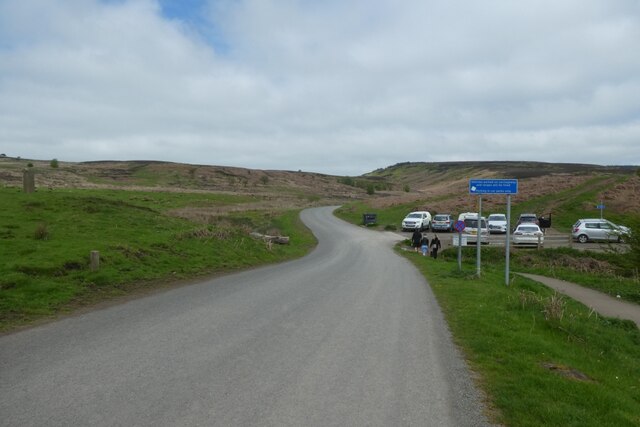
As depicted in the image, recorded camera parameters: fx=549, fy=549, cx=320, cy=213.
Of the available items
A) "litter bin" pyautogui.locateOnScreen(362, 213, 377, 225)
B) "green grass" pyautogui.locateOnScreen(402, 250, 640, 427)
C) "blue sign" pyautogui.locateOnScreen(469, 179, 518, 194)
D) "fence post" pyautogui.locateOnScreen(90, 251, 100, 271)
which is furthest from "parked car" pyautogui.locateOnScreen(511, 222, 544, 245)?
"fence post" pyautogui.locateOnScreen(90, 251, 100, 271)

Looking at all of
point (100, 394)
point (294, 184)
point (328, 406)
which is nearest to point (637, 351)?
point (328, 406)

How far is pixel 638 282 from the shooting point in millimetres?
22328

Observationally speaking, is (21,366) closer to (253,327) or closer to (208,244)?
(253,327)

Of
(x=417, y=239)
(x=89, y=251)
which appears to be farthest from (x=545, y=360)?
(x=417, y=239)

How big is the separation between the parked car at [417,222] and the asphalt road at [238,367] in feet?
125

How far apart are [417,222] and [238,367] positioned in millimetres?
44336

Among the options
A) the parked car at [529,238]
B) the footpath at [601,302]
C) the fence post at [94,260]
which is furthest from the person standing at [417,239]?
the fence post at [94,260]

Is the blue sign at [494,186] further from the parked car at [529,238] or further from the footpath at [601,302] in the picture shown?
the parked car at [529,238]

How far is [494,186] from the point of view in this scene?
16.9m

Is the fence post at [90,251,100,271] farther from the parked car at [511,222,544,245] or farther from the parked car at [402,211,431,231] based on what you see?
the parked car at [402,211,431,231]

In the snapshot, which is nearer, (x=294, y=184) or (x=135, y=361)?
(x=135, y=361)

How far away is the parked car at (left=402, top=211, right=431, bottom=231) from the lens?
50.2m

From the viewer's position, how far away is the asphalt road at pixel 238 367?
17.5 ft

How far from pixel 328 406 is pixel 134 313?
20.0 feet
